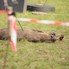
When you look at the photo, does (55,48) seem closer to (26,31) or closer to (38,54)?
(38,54)

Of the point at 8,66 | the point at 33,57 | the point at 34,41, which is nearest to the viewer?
the point at 8,66

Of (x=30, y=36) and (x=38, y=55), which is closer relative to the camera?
(x=38, y=55)

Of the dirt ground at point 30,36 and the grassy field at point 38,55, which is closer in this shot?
the grassy field at point 38,55

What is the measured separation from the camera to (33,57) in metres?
3.94

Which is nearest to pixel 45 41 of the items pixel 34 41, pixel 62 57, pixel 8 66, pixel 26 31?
pixel 34 41

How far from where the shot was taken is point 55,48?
15.5ft

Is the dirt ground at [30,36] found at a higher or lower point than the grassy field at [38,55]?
higher

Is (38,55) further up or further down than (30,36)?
further down

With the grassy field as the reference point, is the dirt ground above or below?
above

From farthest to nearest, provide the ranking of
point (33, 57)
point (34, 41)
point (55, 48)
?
1. point (34, 41)
2. point (55, 48)
3. point (33, 57)

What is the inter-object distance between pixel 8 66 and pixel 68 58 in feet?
5.67

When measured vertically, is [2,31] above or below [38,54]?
above

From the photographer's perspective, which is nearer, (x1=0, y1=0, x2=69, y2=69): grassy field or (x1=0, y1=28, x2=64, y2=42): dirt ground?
(x1=0, y1=0, x2=69, y2=69): grassy field

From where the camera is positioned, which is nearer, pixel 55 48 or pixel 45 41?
pixel 55 48
